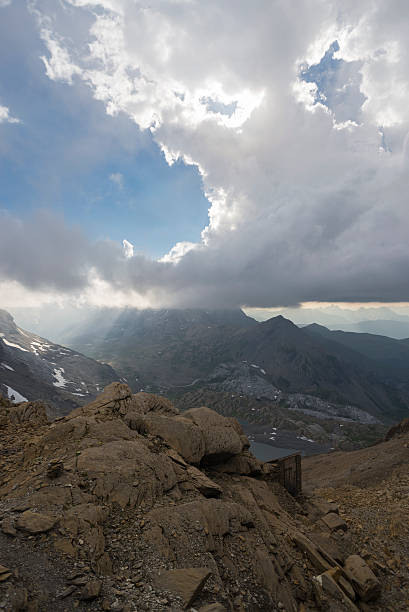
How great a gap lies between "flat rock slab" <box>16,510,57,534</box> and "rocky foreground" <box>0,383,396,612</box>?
0.10ft

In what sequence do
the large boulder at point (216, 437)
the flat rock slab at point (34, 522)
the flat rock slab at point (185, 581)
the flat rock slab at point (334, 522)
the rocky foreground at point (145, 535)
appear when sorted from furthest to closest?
the large boulder at point (216, 437)
the flat rock slab at point (334, 522)
the flat rock slab at point (34, 522)
the flat rock slab at point (185, 581)
the rocky foreground at point (145, 535)

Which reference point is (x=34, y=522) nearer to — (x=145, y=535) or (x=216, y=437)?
(x=145, y=535)

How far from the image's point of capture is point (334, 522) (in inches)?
755

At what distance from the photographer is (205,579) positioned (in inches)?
360

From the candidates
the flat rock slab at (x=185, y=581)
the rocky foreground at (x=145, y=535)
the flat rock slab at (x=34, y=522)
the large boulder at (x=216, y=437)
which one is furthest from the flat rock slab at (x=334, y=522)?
the flat rock slab at (x=34, y=522)

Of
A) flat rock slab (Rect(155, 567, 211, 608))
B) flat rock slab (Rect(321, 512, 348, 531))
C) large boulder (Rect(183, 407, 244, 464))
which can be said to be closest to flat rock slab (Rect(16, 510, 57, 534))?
flat rock slab (Rect(155, 567, 211, 608))

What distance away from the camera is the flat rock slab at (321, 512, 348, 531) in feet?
61.8

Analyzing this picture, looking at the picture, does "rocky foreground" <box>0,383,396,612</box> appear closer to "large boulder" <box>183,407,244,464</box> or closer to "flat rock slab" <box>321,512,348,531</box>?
"flat rock slab" <box>321,512,348,531</box>

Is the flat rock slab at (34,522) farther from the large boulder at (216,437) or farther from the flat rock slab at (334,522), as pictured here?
the flat rock slab at (334,522)

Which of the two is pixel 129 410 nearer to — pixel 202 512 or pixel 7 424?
pixel 7 424

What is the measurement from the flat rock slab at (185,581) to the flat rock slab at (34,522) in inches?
146

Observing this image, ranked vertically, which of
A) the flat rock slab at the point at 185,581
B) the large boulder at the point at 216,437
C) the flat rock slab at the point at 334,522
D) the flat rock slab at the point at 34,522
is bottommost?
the flat rock slab at the point at 334,522

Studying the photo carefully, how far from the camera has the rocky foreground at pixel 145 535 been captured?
7.96 m

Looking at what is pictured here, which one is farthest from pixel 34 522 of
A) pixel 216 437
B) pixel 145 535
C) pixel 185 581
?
pixel 216 437
